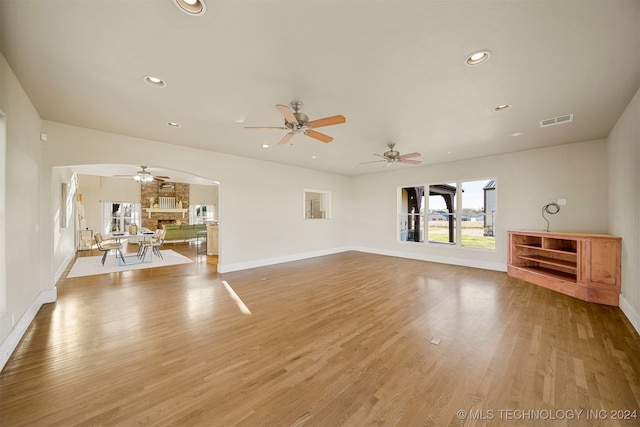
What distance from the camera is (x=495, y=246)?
5.75m

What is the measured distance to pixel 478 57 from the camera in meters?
2.15

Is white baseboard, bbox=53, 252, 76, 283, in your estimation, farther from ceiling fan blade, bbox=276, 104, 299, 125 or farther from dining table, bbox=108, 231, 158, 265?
ceiling fan blade, bbox=276, 104, 299, 125

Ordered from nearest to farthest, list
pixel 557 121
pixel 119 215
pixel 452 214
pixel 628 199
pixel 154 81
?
pixel 154 81 < pixel 628 199 < pixel 557 121 < pixel 452 214 < pixel 119 215

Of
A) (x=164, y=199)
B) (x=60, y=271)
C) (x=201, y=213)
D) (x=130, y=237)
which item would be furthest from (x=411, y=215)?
(x=164, y=199)

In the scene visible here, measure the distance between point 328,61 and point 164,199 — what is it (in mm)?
12854

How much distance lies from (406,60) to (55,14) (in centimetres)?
275

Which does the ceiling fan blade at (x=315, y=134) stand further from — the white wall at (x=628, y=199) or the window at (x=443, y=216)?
the window at (x=443, y=216)

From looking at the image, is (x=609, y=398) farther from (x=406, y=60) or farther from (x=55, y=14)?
(x=55, y=14)

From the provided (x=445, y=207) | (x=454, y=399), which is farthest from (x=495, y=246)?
(x=454, y=399)

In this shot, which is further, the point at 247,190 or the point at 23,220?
the point at 247,190

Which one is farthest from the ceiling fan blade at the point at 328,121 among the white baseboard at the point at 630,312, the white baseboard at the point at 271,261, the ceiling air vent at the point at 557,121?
the white baseboard at the point at 630,312

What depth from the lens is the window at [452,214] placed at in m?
6.01

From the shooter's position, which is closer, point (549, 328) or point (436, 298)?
point (549, 328)

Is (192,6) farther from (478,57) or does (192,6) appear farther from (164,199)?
(164,199)
